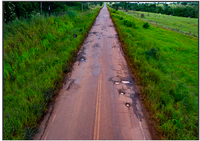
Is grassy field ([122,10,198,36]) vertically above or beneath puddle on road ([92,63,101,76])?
above

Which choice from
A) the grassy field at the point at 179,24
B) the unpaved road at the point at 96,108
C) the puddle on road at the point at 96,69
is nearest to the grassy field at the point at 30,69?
the unpaved road at the point at 96,108

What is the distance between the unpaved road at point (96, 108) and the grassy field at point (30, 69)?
0.85m

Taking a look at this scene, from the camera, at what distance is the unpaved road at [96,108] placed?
287 inches

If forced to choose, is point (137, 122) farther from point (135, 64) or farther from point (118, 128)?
point (135, 64)

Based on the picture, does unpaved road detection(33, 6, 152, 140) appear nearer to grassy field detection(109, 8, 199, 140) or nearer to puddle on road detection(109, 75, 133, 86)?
puddle on road detection(109, 75, 133, 86)

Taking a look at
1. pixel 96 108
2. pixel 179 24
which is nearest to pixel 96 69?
pixel 96 108

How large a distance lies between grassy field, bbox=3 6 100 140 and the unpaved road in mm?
848

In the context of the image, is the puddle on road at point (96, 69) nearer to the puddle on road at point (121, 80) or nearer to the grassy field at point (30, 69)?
the puddle on road at point (121, 80)

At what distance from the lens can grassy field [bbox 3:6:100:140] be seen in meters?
7.47

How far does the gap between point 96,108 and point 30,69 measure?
705 centimetres

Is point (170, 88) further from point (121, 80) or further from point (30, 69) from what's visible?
point (30, 69)

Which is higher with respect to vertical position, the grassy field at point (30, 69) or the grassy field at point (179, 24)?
the grassy field at point (179, 24)

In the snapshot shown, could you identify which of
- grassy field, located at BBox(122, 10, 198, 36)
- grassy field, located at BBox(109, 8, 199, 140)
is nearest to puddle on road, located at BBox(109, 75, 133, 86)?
grassy field, located at BBox(109, 8, 199, 140)

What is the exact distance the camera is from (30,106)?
8.15 metres
